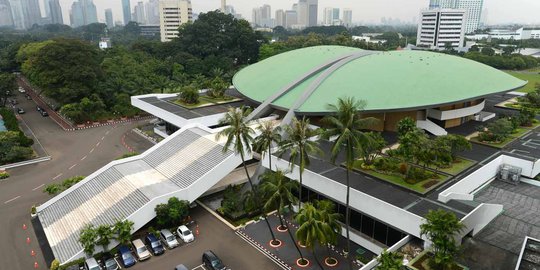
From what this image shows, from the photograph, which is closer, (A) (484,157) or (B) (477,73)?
(A) (484,157)

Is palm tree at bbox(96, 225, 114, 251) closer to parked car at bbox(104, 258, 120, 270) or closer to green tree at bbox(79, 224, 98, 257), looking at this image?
green tree at bbox(79, 224, 98, 257)

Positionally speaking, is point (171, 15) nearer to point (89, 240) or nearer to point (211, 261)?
point (89, 240)

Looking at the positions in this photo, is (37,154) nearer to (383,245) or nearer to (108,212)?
(108,212)

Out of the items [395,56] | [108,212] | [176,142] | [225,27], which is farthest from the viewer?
[225,27]

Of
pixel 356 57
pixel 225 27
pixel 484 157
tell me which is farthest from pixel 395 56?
pixel 225 27

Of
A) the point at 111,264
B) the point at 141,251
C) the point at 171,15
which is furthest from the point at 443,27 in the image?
the point at 111,264
